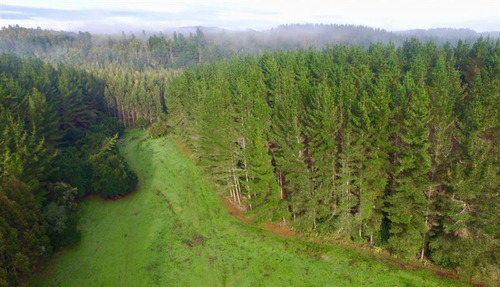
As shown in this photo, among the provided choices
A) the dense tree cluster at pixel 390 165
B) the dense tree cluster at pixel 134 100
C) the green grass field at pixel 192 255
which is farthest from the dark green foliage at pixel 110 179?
the dense tree cluster at pixel 134 100

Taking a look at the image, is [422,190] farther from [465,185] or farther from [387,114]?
[387,114]

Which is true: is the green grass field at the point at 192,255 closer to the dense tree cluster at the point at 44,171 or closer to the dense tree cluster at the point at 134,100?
the dense tree cluster at the point at 44,171

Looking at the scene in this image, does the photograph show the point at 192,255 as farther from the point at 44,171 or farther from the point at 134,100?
the point at 134,100

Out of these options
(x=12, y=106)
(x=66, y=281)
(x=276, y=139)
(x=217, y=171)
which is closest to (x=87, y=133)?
(x=12, y=106)

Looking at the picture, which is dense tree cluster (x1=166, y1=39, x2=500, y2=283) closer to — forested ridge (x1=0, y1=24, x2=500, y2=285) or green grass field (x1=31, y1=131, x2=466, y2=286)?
forested ridge (x1=0, y1=24, x2=500, y2=285)

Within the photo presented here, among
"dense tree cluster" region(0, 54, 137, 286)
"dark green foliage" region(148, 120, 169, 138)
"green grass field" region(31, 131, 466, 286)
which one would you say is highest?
"dense tree cluster" region(0, 54, 137, 286)

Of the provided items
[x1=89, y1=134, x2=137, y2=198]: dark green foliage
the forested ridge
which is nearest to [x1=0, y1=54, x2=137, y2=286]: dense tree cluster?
[x1=89, y1=134, x2=137, y2=198]: dark green foliage

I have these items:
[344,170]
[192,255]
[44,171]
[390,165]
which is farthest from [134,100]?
A: [390,165]
